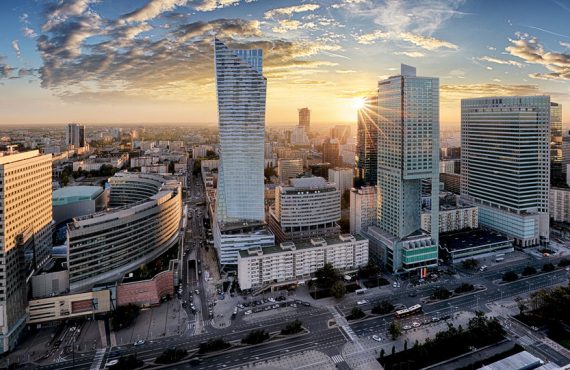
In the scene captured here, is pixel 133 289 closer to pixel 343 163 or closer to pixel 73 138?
pixel 343 163

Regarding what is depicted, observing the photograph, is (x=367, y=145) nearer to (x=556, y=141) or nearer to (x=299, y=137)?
(x=556, y=141)

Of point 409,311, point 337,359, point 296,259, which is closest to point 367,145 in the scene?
point 296,259

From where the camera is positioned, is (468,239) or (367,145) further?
(367,145)

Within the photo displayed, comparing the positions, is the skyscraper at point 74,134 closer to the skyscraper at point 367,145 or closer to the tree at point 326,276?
the skyscraper at point 367,145

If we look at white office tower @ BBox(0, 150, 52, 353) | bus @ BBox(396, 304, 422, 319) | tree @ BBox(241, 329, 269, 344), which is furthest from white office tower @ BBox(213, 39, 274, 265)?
white office tower @ BBox(0, 150, 52, 353)

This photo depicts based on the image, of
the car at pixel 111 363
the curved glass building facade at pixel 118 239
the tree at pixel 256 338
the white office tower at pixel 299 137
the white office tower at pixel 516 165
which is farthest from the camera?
the white office tower at pixel 299 137

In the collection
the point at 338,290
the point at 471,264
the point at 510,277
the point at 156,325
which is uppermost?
the point at 471,264

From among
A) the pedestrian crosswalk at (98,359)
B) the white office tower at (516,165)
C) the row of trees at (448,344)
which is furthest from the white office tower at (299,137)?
the pedestrian crosswalk at (98,359)
